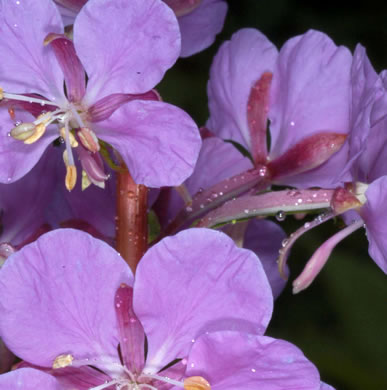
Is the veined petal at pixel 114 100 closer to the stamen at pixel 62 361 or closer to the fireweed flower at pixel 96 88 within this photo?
the fireweed flower at pixel 96 88

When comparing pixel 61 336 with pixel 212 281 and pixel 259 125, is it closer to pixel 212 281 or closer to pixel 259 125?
pixel 212 281

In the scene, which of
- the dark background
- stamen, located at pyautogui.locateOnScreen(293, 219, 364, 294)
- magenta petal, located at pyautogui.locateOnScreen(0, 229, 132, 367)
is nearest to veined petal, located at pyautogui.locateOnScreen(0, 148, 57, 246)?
magenta petal, located at pyautogui.locateOnScreen(0, 229, 132, 367)

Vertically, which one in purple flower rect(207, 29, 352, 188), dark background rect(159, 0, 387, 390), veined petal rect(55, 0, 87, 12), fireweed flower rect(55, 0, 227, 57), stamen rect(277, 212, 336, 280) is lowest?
dark background rect(159, 0, 387, 390)

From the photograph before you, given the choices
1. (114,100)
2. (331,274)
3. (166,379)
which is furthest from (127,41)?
(331,274)

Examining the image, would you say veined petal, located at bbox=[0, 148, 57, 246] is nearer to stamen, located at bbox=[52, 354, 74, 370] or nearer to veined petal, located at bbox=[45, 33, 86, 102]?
veined petal, located at bbox=[45, 33, 86, 102]

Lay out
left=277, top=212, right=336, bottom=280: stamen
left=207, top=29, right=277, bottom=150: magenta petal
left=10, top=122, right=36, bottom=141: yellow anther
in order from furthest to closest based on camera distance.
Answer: left=207, top=29, right=277, bottom=150: magenta petal, left=277, top=212, right=336, bottom=280: stamen, left=10, top=122, right=36, bottom=141: yellow anther

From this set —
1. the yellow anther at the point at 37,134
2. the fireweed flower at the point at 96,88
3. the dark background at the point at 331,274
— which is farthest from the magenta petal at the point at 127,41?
the dark background at the point at 331,274

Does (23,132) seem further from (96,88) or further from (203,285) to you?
(203,285)

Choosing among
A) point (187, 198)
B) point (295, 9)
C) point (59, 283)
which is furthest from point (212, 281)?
point (295, 9)
